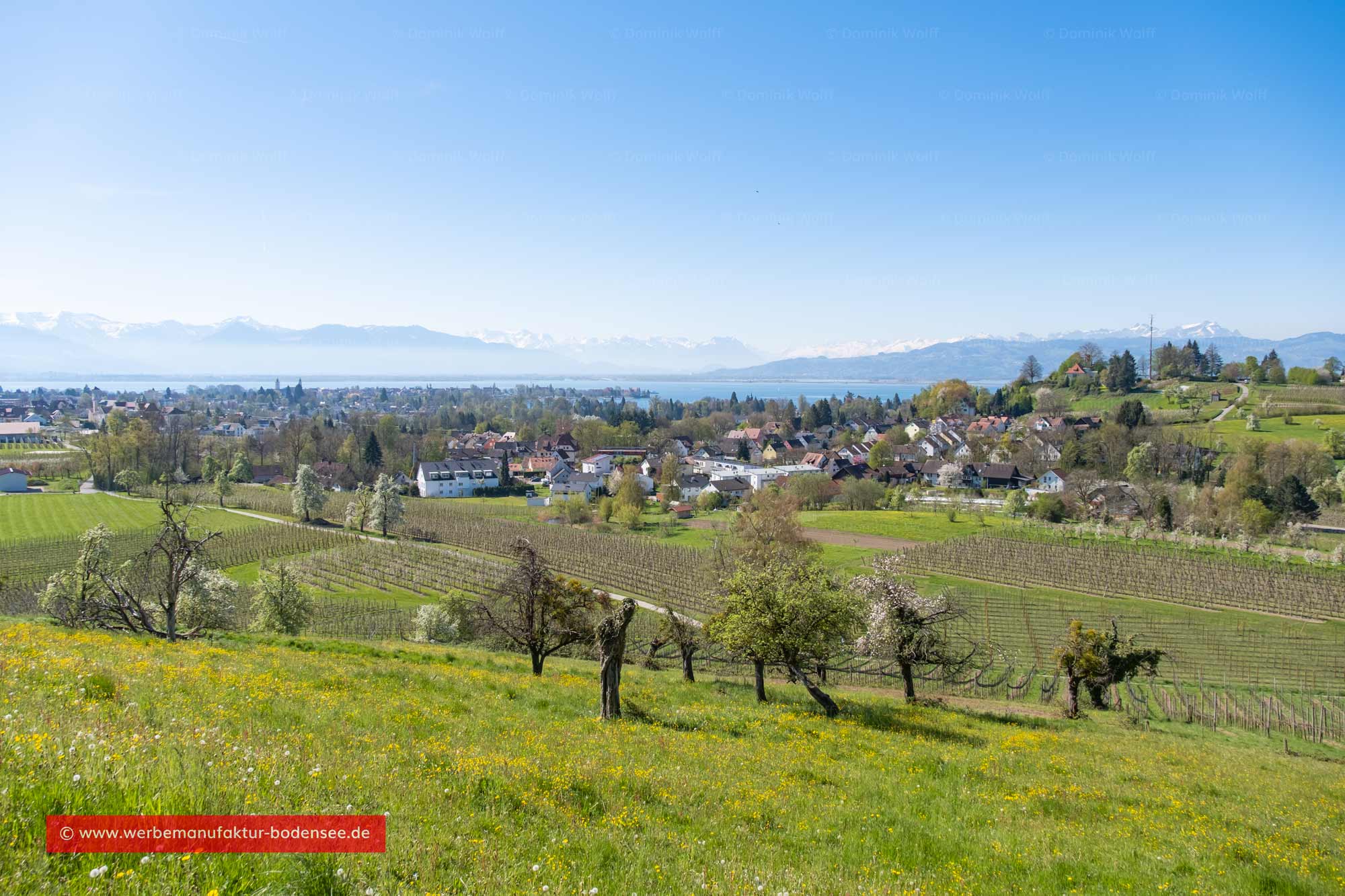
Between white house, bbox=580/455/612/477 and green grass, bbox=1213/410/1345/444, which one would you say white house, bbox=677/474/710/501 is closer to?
white house, bbox=580/455/612/477

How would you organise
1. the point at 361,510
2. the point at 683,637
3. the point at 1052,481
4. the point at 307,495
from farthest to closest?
the point at 1052,481, the point at 307,495, the point at 361,510, the point at 683,637

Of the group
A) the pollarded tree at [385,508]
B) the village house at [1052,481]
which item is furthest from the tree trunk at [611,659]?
the village house at [1052,481]

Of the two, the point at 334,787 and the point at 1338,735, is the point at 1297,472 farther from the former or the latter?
the point at 334,787

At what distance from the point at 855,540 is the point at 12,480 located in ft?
427

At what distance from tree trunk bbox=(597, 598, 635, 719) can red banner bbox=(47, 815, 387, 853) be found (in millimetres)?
9144

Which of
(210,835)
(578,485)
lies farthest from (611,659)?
(578,485)

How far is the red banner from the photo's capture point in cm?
481

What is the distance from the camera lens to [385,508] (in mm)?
80500

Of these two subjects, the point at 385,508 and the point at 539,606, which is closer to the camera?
the point at 539,606

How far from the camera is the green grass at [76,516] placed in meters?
72.8

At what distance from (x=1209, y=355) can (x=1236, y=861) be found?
750 ft

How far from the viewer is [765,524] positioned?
5712 centimetres

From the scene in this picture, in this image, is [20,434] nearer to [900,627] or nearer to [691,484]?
[691,484]

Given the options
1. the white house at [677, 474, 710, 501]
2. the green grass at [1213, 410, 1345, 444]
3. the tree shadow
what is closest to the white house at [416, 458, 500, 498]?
the white house at [677, 474, 710, 501]
